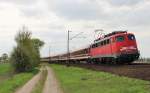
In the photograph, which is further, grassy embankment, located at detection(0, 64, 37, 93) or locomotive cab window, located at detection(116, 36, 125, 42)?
locomotive cab window, located at detection(116, 36, 125, 42)

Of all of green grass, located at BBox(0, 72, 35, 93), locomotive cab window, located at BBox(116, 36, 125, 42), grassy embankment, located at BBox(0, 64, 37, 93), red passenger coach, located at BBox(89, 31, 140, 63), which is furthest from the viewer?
locomotive cab window, located at BBox(116, 36, 125, 42)

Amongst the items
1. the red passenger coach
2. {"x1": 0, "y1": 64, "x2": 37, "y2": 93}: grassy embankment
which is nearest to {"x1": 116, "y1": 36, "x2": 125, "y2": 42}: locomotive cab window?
the red passenger coach

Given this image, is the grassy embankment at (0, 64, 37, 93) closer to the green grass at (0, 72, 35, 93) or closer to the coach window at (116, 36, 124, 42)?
the green grass at (0, 72, 35, 93)

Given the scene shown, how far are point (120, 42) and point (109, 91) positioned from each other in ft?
82.7

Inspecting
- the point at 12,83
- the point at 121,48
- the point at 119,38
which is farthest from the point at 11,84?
the point at 119,38

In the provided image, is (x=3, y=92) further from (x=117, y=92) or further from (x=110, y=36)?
(x=110, y=36)

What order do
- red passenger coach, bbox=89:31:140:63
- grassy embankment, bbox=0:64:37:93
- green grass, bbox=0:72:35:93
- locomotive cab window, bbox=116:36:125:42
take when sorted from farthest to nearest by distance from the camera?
locomotive cab window, bbox=116:36:125:42, red passenger coach, bbox=89:31:140:63, grassy embankment, bbox=0:64:37:93, green grass, bbox=0:72:35:93

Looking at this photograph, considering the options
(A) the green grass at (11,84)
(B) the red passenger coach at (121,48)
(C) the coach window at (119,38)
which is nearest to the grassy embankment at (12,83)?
(A) the green grass at (11,84)

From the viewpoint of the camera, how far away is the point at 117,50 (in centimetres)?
5028

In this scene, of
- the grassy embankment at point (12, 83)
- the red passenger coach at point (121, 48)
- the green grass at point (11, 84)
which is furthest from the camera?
the red passenger coach at point (121, 48)

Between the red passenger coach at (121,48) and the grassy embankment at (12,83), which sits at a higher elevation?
the red passenger coach at (121,48)

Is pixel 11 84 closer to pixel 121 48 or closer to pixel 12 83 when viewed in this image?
pixel 12 83

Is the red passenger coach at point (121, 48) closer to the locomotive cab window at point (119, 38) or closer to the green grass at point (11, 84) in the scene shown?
the locomotive cab window at point (119, 38)

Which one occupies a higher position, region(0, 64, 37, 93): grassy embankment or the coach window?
the coach window
